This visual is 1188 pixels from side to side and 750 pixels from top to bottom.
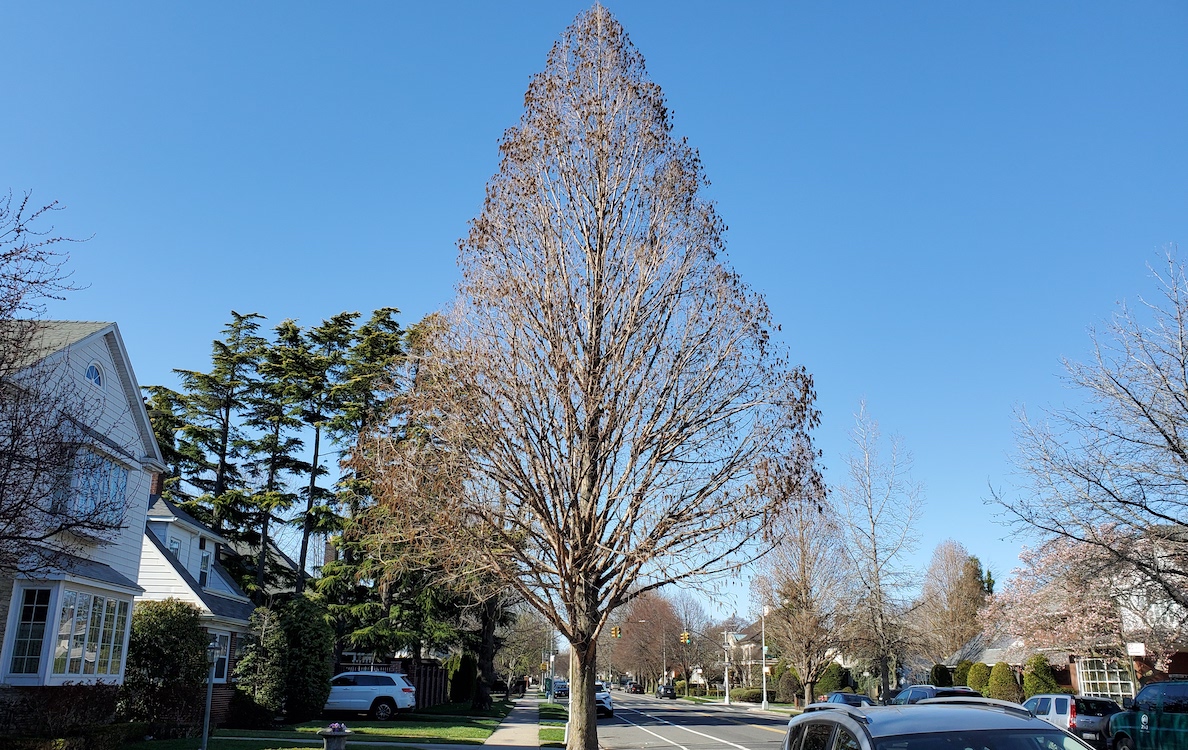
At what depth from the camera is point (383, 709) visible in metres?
30.7

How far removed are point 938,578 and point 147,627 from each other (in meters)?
71.9

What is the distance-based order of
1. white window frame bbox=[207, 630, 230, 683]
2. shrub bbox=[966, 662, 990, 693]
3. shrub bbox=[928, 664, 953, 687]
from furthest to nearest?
shrub bbox=[928, 664, 953, 687]
shrub bbox=[966, 662, 990, 693]
white window frame bbox=[207, 630, 230, 683]

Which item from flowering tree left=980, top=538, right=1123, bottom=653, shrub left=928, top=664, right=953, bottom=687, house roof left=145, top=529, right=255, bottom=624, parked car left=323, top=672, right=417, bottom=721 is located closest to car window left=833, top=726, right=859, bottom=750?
flowering tree left=980, top=538, right=1123, bottom=653

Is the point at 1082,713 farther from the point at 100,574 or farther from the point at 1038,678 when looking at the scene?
the point at 100,574

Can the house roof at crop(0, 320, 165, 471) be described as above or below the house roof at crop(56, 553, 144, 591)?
above

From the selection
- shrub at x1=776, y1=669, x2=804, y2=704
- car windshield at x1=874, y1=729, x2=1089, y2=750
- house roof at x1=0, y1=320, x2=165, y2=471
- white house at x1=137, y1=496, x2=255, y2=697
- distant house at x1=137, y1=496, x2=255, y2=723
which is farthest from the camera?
shrub at x1=776, y1=669, x2=804, y2=704

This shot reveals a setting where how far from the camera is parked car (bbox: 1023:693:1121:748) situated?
21.4 metres

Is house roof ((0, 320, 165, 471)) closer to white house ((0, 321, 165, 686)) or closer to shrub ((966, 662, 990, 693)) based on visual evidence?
white house ((0, 321, 165, 686))

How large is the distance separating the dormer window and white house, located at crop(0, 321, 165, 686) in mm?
26

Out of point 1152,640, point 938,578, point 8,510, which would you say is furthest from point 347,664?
point 938,578

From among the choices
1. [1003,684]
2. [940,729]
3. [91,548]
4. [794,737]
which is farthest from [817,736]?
[1003,684]

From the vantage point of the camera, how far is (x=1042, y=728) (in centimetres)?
481

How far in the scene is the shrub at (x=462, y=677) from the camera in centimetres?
4453

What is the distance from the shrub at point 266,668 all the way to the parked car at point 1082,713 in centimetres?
2135
